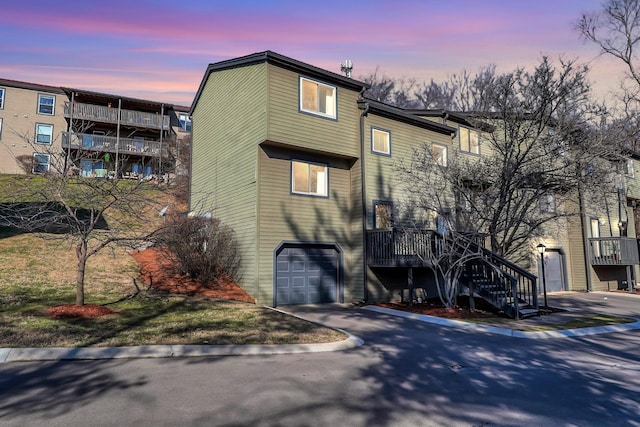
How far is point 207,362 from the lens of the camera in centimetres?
675

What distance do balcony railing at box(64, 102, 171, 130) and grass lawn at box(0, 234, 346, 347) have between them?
18.0 meters

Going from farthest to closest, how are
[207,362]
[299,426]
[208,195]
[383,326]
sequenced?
[208,195], [383,326], [207,362], [299,426]

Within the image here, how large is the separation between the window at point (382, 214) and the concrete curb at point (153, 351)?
8063 mm

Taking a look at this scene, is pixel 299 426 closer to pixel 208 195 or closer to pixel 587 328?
pixel 587 328

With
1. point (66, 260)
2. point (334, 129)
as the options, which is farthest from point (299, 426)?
point (66, 260)

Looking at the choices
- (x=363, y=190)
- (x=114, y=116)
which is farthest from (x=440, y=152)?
(x=114, y=116)

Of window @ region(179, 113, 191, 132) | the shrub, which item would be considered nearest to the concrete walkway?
the shrub

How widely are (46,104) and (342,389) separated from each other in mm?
35769

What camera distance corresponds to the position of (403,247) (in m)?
14.3

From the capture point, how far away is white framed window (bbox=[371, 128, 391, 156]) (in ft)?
53.1

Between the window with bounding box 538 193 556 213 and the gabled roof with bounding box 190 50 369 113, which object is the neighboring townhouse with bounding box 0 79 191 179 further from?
the window with bounding box 538 193 556 213

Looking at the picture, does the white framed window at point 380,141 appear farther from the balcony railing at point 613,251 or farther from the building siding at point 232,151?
the balcony railing at point 613,251

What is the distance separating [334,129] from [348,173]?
1846 millimetres

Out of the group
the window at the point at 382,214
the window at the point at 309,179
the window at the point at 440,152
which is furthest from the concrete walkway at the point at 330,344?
the window at the point at 440,152
